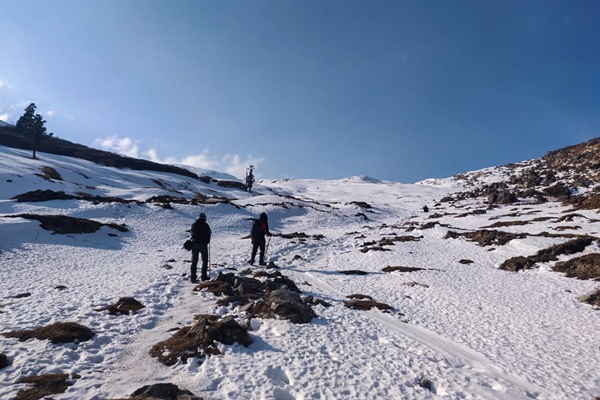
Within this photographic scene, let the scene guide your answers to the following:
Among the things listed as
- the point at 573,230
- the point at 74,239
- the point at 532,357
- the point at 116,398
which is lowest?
the point at 74,239

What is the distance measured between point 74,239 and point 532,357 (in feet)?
97.1

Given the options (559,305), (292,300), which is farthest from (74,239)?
(559,305)

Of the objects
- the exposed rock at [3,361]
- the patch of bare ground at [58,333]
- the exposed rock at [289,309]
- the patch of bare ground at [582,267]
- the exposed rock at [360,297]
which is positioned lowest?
the patch of bare ground at [58,333]

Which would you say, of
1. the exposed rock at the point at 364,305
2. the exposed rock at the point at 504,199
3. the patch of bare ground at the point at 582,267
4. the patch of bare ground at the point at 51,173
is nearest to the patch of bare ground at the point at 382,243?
the patch of bare ground at the point at 582,267

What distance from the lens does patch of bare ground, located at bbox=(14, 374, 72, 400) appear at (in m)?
6.88

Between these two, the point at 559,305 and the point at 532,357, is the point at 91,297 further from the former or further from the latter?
the point at 559,305

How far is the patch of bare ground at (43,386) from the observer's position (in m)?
6.88

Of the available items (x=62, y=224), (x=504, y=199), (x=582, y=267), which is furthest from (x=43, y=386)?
(x=504, y=199)

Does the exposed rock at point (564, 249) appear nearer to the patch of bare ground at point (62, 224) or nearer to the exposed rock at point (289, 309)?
the exposed rock at point (289, 309)

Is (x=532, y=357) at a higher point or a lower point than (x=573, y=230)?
lower

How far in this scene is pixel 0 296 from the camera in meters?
13.4

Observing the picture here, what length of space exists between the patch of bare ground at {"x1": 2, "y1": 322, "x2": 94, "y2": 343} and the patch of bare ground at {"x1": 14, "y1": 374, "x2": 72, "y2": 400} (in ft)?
7.01

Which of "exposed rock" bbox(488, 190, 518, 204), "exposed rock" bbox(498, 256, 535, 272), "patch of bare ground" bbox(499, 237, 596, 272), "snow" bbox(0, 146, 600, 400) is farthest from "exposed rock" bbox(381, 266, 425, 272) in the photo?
"exposed rock" bbox(488, 190, 518, 204)

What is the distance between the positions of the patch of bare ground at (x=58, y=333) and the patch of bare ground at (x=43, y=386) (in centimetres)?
214
